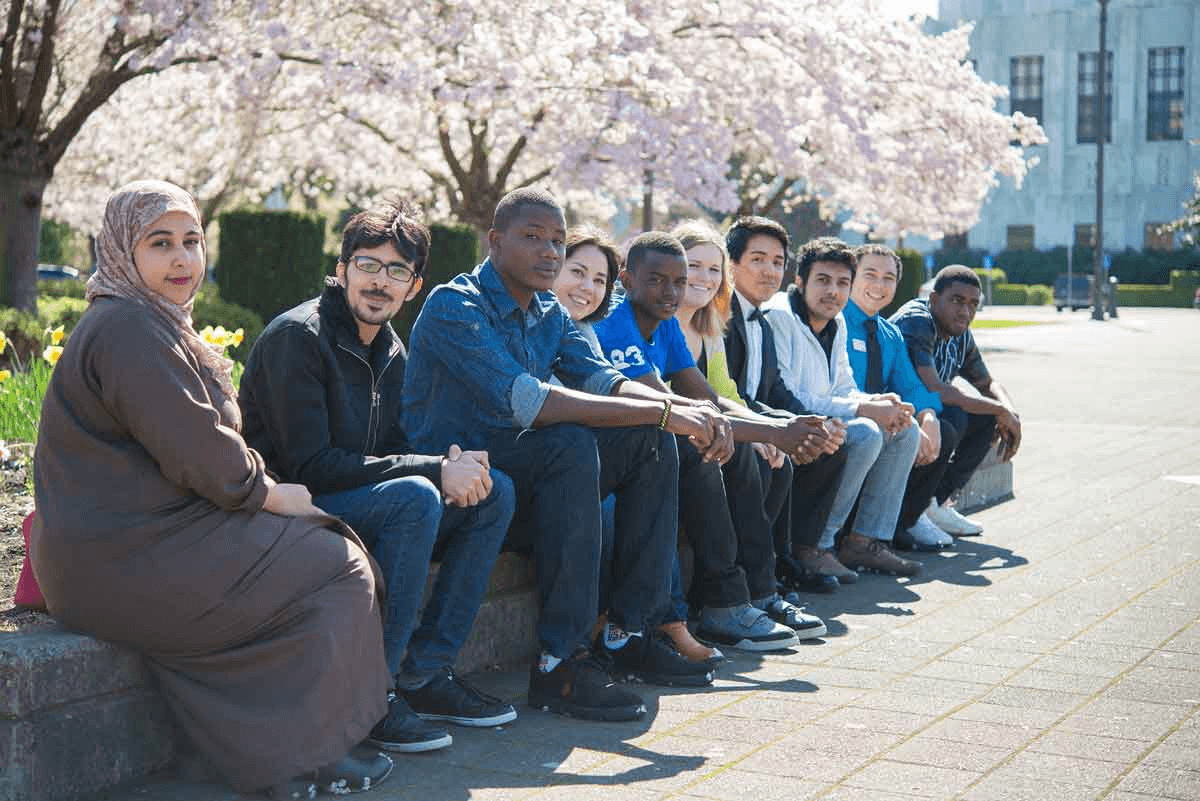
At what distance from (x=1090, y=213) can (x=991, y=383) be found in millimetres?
63915

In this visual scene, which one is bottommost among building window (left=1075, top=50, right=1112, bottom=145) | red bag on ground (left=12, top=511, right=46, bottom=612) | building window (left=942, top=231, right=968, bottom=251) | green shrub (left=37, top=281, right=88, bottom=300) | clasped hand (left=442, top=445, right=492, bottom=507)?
red bag on ground (left=12, top=511, right=46, bottom=612)

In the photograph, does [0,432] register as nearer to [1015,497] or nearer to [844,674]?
[844,674]

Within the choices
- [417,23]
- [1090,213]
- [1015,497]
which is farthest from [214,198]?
[1090,213]

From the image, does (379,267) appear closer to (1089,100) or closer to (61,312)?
(61,312)

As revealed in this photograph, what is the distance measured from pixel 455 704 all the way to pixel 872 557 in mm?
3322

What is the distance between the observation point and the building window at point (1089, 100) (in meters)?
70.5

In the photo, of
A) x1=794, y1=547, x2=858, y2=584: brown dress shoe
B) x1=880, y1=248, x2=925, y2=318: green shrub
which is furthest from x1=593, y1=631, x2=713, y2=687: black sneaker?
x1=880, y1=248, x2=925, y2=318: green shrub

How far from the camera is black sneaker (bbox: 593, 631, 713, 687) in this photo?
552 cm

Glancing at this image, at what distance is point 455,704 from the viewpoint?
A: 16.1 ft

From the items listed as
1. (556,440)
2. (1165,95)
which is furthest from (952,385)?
(1165,95)

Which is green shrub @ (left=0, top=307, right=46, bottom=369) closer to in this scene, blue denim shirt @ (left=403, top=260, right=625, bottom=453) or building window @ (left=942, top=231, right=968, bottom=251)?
blue denim shirt @ (left=403, top=260, right=625, bottom=453)

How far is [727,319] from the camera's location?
23.7 ft

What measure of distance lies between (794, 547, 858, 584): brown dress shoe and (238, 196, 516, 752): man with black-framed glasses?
2.64m

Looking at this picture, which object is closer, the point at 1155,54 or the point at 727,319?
the point at 727,319
